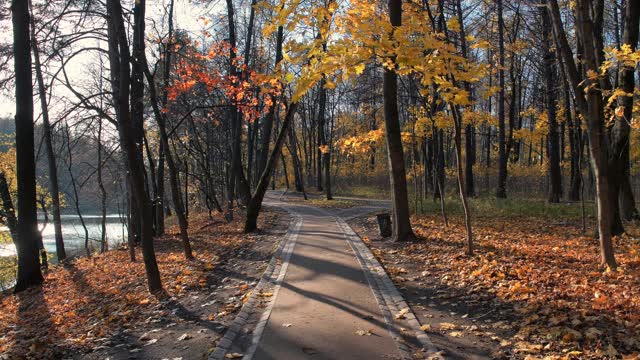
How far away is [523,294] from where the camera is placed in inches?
237

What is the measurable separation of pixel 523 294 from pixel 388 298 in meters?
1.89

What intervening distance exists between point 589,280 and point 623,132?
5.31 metres

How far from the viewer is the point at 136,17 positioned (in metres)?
9.73

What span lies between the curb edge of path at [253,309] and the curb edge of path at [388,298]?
1574 millimetres

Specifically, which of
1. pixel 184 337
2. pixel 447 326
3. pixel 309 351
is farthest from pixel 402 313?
pixel 184 337

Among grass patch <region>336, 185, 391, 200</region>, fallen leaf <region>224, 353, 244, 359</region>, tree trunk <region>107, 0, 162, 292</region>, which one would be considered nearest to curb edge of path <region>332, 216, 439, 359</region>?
fallen leaf <region>224, 353, 244, 359</region>

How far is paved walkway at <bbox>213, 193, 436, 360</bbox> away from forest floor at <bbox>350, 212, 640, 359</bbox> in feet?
1.88

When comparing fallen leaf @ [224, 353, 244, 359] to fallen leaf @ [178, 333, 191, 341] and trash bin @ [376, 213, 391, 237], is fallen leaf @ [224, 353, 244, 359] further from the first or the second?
trash bin @ [376, 213, 391, 237]

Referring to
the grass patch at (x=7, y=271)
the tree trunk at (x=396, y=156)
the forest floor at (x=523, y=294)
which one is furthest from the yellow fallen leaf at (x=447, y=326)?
the grass patch at (x=7, y=271)

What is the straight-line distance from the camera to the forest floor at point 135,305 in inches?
215

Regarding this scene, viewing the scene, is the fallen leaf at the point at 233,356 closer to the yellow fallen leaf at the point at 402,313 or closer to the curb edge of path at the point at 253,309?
the curb edge of path at the point at 253,309

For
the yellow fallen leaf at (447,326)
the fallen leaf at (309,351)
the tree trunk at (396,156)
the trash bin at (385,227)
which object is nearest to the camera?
the fallen leaf at (309,351)

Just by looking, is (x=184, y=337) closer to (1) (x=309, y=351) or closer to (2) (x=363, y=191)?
(1) (x=309, y=351)

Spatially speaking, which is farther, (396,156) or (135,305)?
(396,156)
